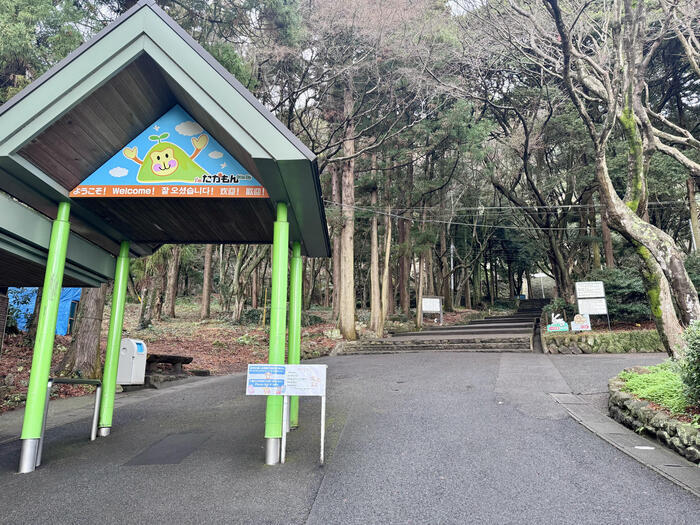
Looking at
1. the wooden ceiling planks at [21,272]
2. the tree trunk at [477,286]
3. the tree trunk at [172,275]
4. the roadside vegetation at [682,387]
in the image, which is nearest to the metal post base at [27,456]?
the wooden ceiling planks at [21,272]

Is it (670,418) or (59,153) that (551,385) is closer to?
→ (670,418)

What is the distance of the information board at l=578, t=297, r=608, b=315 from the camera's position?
49.2ft

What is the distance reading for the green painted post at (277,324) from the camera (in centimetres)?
423

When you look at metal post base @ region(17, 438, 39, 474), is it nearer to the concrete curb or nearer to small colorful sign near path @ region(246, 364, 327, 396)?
small colorful sign near path @ region(246, 364, 327, 396)

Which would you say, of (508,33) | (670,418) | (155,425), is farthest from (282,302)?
(508,33)

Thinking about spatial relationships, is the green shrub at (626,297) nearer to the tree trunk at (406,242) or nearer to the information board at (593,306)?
the information board at (593,306)

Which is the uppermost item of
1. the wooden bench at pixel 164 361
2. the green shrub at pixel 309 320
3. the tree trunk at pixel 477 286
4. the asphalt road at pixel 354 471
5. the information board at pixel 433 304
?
the tree trunk at pixel 477 286

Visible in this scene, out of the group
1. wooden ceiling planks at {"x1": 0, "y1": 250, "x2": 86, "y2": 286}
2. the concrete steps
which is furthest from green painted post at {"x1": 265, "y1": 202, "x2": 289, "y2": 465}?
the concrete steps

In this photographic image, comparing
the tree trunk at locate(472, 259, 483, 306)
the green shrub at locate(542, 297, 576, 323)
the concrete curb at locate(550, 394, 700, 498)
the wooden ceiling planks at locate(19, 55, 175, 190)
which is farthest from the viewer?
the tree trunk at locate(472, 259, 483, 306)

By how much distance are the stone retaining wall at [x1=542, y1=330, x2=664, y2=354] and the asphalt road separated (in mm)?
8118

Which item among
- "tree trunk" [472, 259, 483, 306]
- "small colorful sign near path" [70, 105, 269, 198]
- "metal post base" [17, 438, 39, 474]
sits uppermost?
"tree trunk" [472, 259, 483, 306]

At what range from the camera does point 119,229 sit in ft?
18.7

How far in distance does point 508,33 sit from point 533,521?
11.1m

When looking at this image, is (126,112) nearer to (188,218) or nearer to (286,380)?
(188,218)
